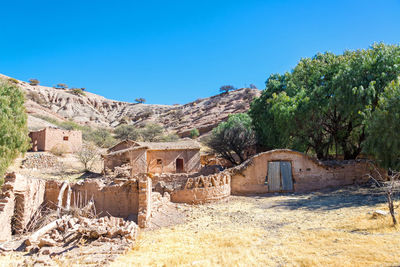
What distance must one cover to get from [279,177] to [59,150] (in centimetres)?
1995

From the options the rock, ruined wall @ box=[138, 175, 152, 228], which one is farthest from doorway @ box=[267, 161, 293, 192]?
ruined wall @ box=[138, 175, 152, 228]

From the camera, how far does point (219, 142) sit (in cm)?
2470

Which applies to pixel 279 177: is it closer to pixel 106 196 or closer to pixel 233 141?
pixel 106 196

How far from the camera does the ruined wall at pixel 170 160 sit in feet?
72.9

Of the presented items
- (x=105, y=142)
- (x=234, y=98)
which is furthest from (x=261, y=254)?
(x=234, y=98)

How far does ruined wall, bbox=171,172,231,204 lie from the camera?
12.5 meters

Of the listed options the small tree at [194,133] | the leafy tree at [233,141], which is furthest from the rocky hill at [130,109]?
the leafy tree at [233,141]

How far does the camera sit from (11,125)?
35.4ft

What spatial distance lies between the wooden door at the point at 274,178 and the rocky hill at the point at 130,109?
30.5m

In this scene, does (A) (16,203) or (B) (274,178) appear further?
(B) (274,178)

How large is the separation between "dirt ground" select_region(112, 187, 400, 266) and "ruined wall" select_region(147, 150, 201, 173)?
36.8 feet

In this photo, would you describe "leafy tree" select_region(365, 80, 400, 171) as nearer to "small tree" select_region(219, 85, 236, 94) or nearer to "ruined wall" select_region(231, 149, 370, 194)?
"ruined wall" select_region(231, 149, 370, 194)

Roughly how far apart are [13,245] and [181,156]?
15833 millimetres

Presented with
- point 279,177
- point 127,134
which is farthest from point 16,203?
point 127,134
